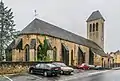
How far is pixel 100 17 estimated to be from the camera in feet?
233

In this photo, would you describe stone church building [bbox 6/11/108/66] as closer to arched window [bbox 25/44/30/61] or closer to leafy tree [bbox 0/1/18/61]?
arched window [bbox 25/44/30/61]

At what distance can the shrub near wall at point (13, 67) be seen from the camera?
27.2 m

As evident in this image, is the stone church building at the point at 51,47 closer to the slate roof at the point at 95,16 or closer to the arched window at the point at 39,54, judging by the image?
the arched window at the point at 39,54

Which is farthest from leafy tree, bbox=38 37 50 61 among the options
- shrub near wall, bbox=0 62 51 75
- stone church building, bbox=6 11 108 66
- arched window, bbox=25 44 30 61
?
shrub near wall, bbox=0 62 51 75

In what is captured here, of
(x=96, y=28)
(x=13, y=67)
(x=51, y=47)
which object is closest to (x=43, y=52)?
(x=51, y=47)

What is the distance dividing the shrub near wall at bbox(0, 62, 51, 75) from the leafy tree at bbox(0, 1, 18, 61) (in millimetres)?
20873

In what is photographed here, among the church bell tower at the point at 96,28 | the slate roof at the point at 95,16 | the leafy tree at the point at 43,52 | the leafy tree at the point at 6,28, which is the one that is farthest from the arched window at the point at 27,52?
the slate roof at the point at 95,16

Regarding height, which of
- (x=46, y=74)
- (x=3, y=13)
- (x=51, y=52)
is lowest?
(x=46, y=74)

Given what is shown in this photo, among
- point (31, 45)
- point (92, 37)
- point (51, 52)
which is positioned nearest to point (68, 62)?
point (51, 52)

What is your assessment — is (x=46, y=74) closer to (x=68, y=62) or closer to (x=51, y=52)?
(x=51, y=52)

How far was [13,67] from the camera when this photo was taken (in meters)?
28.4

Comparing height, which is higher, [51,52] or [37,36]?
[37,36]

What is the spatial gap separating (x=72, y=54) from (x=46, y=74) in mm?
28206

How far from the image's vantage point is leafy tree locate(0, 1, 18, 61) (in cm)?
5103
